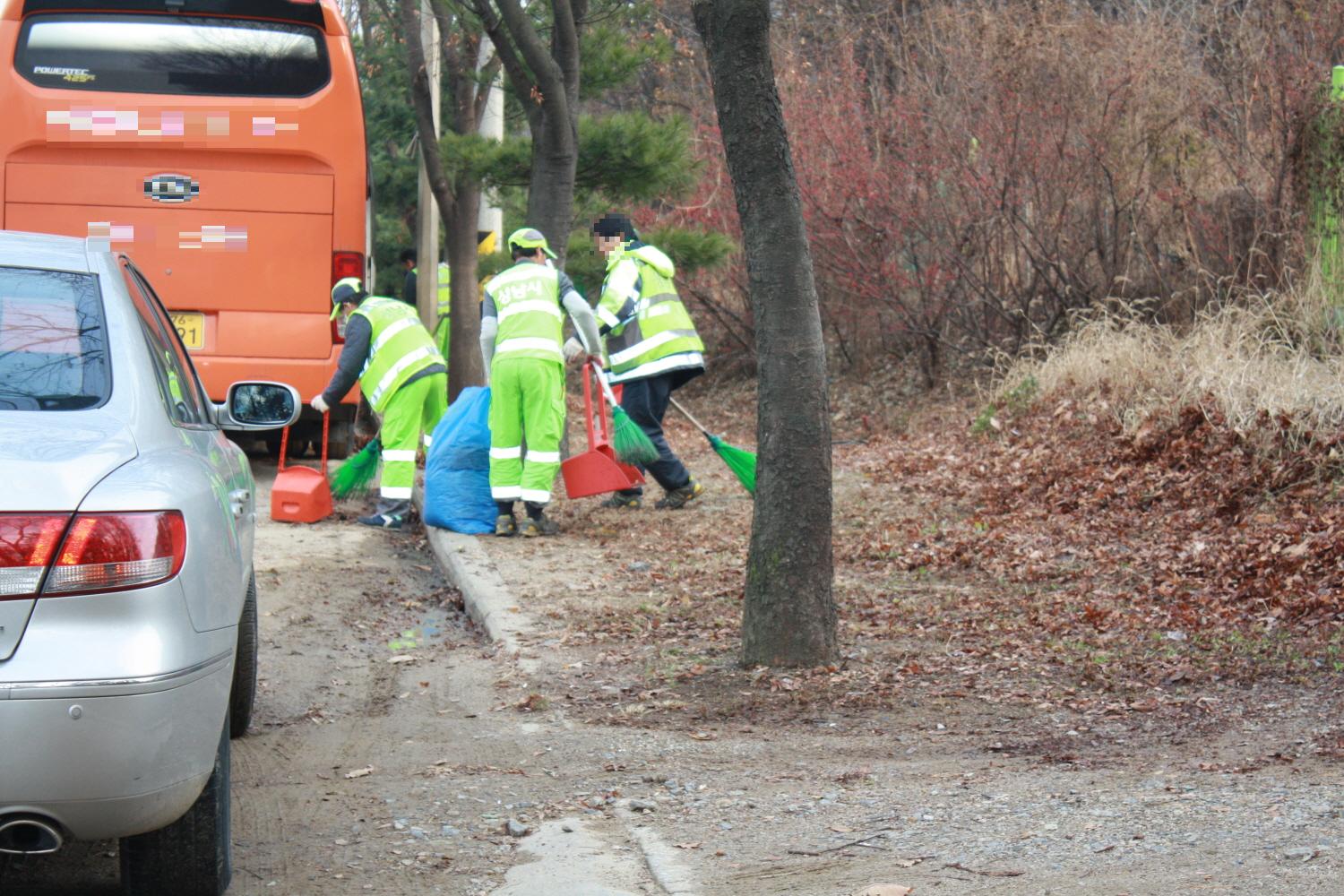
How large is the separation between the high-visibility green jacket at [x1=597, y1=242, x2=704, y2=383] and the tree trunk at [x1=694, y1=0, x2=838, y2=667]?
448 centimetres

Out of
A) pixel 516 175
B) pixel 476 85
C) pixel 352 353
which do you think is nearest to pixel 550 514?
pixel 352 353

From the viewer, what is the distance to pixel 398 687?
19.6 ft

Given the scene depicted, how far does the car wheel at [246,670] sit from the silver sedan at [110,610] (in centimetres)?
134

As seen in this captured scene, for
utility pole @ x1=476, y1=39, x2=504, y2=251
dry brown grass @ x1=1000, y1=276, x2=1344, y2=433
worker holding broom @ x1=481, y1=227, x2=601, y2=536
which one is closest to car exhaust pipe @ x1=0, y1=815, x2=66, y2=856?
worker holding broom @ x1=481, y1=227, x2=601, y2=536

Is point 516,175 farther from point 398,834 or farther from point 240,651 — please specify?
point 398,834

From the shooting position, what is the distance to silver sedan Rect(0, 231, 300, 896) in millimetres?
2803

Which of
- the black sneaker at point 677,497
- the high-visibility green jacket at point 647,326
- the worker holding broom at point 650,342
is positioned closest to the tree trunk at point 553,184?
the worker holding broom at point 650,342

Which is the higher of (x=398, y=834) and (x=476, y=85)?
(x=476, y=85)

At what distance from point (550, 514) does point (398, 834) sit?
6.09m

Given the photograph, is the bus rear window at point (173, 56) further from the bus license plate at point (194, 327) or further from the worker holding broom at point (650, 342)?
the worker holding broom at point (650, 342)

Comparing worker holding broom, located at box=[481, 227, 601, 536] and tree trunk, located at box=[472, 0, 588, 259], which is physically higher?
tree trunk, located at box=[472, 0, 588, 259]

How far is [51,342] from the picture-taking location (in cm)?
350

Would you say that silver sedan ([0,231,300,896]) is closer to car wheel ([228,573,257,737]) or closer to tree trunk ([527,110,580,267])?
car wheel ([228,573,257,737])

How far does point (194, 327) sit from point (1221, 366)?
281 inches
